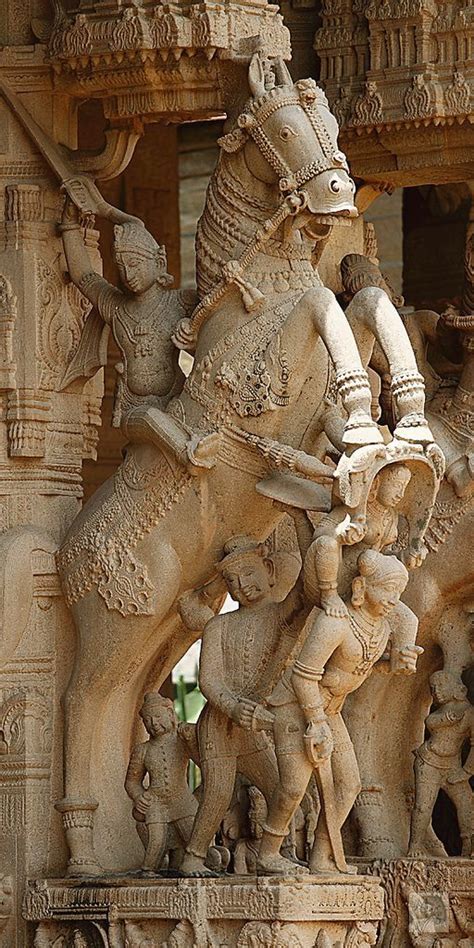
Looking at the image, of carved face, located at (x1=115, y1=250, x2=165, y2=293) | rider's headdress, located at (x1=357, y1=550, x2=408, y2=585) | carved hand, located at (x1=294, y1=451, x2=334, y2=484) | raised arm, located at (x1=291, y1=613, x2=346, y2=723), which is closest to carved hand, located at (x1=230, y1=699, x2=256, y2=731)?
raised arm, located at (x1=291, y1=613, x2=346, y2=723)

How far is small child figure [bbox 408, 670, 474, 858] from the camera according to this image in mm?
11078

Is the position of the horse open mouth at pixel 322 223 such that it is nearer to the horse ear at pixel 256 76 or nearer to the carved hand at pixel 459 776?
the horse ear at pixel 256 76

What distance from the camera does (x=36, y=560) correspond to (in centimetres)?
1038

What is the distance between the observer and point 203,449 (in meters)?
9.74

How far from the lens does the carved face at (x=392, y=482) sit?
30.2 ft

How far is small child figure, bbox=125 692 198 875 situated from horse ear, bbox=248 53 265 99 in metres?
2.27

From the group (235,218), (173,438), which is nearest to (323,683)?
(173,438)

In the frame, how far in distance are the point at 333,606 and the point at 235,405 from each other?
0.90 m

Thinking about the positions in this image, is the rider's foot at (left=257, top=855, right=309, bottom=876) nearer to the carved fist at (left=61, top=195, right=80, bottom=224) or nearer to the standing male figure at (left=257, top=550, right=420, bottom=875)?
the standing male figure at (left=257, top=550, right=420, bottom=875)

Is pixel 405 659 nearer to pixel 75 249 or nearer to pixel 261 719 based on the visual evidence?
pixel 261 719

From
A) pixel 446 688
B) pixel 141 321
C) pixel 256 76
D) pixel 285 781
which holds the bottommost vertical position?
pixel 285 781

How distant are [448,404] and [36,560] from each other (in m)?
2.02

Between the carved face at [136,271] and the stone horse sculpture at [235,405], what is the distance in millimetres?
308

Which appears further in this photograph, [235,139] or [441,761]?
[441,761]
